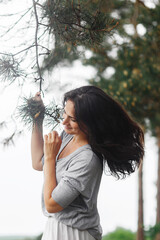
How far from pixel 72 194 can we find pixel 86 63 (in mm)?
3618

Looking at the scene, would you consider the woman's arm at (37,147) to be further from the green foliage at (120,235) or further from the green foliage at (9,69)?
the green foliage at (120,235)

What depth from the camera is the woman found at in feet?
4.96

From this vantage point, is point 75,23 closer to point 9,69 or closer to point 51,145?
point 9,69

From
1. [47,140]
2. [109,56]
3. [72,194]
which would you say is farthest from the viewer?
[109,56]

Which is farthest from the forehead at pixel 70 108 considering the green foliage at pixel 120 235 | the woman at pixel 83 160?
the green foliage at pixel 120 235

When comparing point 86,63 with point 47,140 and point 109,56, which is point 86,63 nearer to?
point 109,56

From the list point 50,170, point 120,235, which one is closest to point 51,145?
point 50,170

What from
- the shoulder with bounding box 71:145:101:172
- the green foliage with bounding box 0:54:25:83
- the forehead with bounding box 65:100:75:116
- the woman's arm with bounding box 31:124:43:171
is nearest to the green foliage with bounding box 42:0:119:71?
the green foliage with bounding box 0:54:25:83

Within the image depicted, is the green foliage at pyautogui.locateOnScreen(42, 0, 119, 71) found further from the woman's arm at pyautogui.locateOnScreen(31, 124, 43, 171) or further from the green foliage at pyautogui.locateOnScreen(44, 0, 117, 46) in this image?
the woman's arm at pyautogui.locateOnScreen(31, 124, 43, 171)

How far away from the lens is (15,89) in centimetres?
170

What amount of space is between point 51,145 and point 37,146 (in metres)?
0.19

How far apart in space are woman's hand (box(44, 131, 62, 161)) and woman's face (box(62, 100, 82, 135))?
0.07 metres

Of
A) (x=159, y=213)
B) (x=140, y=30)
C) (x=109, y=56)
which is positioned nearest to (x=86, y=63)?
(x=109, y=56)

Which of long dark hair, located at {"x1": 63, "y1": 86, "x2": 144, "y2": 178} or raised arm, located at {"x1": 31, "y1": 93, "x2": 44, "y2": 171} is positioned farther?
raised arm, located at {"x1": 31, "y1": 93, "x2": 44, "y2": 171}
